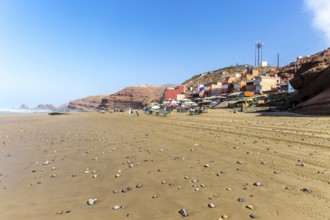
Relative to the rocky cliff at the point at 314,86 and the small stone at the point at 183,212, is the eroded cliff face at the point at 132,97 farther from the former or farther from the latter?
the small stone at the point at 183,212

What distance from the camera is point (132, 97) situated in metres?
158

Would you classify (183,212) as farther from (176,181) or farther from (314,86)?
(314,86)

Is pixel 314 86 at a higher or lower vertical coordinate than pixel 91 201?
higher

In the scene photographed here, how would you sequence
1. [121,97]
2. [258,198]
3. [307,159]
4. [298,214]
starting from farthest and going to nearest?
1. [121,97]
2. [307,159]
3. [258,198]
4. [298,214]

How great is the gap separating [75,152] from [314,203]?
31.1 ft

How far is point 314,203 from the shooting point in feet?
15.3

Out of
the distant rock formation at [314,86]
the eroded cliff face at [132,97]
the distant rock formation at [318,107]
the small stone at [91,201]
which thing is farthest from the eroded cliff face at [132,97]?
the small stone at [91,201]

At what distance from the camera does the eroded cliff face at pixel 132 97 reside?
6031 inches

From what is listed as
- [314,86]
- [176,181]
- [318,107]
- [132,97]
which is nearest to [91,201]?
[176,181]

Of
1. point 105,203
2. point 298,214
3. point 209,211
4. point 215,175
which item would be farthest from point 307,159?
point 105,203

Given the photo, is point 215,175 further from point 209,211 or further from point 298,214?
point 298,214

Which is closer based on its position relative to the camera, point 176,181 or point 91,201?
point 91,201

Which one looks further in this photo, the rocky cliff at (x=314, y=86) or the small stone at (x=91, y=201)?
the rocky cliff at (x=314, y=86)

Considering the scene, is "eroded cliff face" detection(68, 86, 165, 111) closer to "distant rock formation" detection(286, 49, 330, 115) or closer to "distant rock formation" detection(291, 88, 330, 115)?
"distant rock formation" detection(286, 49, 330, 115)
